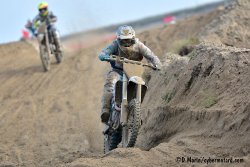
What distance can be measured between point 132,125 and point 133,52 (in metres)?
1.41

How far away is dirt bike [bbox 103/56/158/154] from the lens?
34.4 ft

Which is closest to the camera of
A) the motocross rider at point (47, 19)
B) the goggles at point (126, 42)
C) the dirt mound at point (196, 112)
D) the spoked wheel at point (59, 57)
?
the dirt mound at point (196, 112)

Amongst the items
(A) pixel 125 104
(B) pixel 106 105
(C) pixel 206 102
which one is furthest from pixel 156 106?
(C) pixel 206 102

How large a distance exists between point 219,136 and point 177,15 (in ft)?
98.5

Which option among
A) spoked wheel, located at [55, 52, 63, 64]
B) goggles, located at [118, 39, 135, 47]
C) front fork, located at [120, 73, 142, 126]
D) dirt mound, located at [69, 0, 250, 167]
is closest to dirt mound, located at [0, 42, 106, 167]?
spoked wheel, located at [55, 52, 63, 64]

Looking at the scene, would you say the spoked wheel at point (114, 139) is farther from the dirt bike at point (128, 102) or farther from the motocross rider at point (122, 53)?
the motocross rider at point (122, 53)

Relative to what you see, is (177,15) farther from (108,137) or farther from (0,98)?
(108,137)

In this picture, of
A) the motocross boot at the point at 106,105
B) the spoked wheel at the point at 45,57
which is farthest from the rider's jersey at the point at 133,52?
the spoked wheel at the point at 45,57

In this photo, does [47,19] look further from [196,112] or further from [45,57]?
[196,112]

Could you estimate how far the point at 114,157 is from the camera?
8688 mm

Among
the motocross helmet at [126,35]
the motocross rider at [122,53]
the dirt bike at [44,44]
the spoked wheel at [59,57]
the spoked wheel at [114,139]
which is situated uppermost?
the motocross helmet at [126,35]

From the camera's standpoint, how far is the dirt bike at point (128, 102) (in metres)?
10.5

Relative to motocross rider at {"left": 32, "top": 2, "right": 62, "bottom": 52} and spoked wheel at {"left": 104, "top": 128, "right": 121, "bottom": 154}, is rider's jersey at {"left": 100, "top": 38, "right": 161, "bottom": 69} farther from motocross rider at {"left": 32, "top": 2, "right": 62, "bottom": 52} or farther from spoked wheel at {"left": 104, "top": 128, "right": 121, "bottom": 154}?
motocross rider at {"left": 32, "top": 2, "right": 62, "bottom": 52}

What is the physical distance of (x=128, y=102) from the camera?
10914 millimetres
